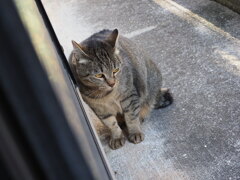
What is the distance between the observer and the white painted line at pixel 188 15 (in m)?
3.54

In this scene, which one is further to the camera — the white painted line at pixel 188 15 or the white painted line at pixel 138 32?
the white painted line at pixel 138 32

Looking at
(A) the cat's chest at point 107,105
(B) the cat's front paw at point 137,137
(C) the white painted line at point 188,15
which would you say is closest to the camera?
(A) the cat's chest at point 107,105

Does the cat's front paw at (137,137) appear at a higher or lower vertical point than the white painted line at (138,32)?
lower

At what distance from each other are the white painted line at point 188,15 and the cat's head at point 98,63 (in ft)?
4.97

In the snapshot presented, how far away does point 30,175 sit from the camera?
354 mm

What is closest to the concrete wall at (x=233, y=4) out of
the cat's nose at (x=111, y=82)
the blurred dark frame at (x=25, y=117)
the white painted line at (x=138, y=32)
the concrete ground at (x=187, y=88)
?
the concrete ground at (x=187, y=88)

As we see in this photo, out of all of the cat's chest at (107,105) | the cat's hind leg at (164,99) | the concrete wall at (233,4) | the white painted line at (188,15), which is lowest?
the cat's hind leg at (164,99)

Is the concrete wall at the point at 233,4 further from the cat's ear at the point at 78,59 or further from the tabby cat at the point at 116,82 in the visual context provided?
the cat's ear at the point at 78,59

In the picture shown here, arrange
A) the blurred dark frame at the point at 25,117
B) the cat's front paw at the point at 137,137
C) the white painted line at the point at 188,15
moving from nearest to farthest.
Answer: the blurred dark frame at the point at 25,117
the cat's front paw at the point at 137,137
the white painted line at the point at 188,15

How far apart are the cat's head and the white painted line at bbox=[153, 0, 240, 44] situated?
59.6 inches

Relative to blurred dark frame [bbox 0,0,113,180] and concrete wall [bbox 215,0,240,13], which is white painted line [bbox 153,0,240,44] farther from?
blurred dark frame [bbox 0,0,113,180]

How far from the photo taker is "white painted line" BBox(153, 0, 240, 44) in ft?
11.6

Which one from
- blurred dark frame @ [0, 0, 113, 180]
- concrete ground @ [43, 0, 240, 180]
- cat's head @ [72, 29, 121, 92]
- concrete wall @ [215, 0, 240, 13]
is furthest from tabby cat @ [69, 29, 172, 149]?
blurred dark frame @ [0, 0, 113, 180]

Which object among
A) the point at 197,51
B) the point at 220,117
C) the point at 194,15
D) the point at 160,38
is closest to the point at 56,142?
the point at 220,117
